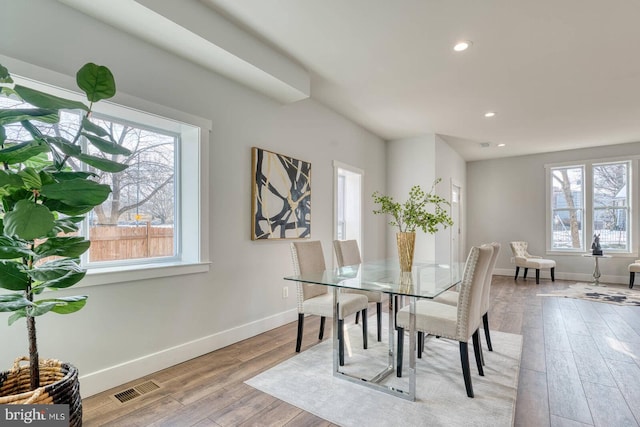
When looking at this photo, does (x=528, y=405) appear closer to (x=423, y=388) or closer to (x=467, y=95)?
(x=423, y=388)

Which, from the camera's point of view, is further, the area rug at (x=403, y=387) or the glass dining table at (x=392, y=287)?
the glass dining table at (x=392, y=287)

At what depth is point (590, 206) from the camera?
651 centimetres

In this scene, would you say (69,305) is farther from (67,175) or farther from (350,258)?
(350,258)

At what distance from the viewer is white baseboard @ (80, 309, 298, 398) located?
2.12 m

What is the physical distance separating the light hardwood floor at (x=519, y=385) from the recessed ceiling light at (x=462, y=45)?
8.71 feet

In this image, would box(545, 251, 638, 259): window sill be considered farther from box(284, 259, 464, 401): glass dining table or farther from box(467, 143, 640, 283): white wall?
box(284, 259, 464, 401): glass dining table

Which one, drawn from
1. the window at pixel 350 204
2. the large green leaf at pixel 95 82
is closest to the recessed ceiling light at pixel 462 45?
the window at pixel 350 204

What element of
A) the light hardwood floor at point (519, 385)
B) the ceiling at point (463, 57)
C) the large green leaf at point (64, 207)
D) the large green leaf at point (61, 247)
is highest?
the ceiling at point (463, 57)

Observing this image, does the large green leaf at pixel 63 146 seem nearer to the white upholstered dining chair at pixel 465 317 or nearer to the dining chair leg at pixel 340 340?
the dining chair leg at pixel 340 340

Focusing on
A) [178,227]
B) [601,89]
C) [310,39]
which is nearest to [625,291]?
[601,89]

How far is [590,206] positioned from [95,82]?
819 cm

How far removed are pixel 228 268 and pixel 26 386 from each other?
1.66m

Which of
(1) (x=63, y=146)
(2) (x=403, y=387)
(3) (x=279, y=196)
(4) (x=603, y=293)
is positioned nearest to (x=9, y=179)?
(1) (x=63, y=146)

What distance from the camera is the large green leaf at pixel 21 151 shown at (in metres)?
1.23
